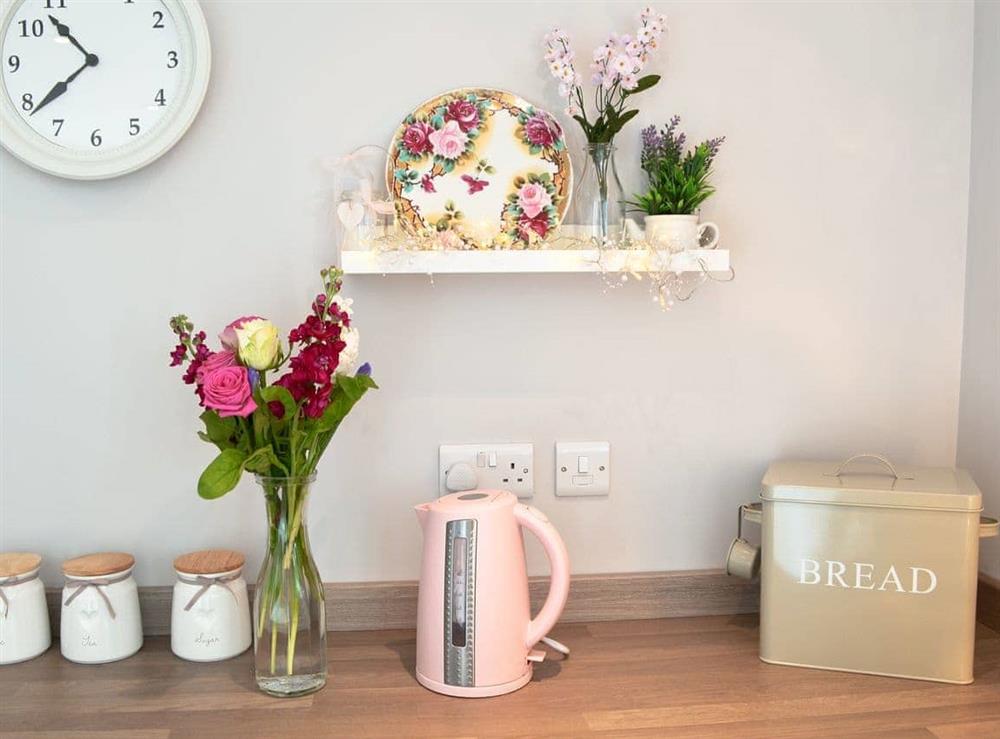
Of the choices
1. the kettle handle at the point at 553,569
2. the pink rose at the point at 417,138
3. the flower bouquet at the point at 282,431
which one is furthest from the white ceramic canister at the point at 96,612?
the pink rose at the point at 417,138

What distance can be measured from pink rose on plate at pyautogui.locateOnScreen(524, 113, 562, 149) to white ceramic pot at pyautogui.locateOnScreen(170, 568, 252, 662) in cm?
76

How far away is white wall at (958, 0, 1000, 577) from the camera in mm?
1523

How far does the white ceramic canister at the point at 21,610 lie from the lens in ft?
4.53

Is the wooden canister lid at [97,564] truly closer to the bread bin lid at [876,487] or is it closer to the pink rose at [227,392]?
the pink rose at [227,392]

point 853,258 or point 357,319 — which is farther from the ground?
point 853,258

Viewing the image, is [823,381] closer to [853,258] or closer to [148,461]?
[853,258]

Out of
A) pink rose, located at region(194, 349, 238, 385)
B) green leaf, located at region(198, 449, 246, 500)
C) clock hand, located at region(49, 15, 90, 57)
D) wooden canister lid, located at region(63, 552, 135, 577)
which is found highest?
clock hand, located at region(49, 15, 90, 57)

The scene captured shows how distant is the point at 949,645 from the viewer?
132cm

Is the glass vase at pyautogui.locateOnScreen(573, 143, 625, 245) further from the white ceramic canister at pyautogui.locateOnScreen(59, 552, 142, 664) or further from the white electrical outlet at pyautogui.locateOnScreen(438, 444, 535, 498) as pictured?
the white ceramic canister at pyautogui.locateOnScreen(59, 552, 142, 664)

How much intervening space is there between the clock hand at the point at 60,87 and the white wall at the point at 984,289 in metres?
1.33

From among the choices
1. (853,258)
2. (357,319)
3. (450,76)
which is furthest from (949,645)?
(450,76)

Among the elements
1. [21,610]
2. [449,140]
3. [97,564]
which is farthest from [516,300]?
[21,610]

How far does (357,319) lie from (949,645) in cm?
94

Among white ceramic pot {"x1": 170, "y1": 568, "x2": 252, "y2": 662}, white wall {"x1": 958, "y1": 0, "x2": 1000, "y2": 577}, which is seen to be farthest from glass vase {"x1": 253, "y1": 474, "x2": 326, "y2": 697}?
white wall {"x1": 958, "y1": 0, "x2": 1000, "y2": 577}
